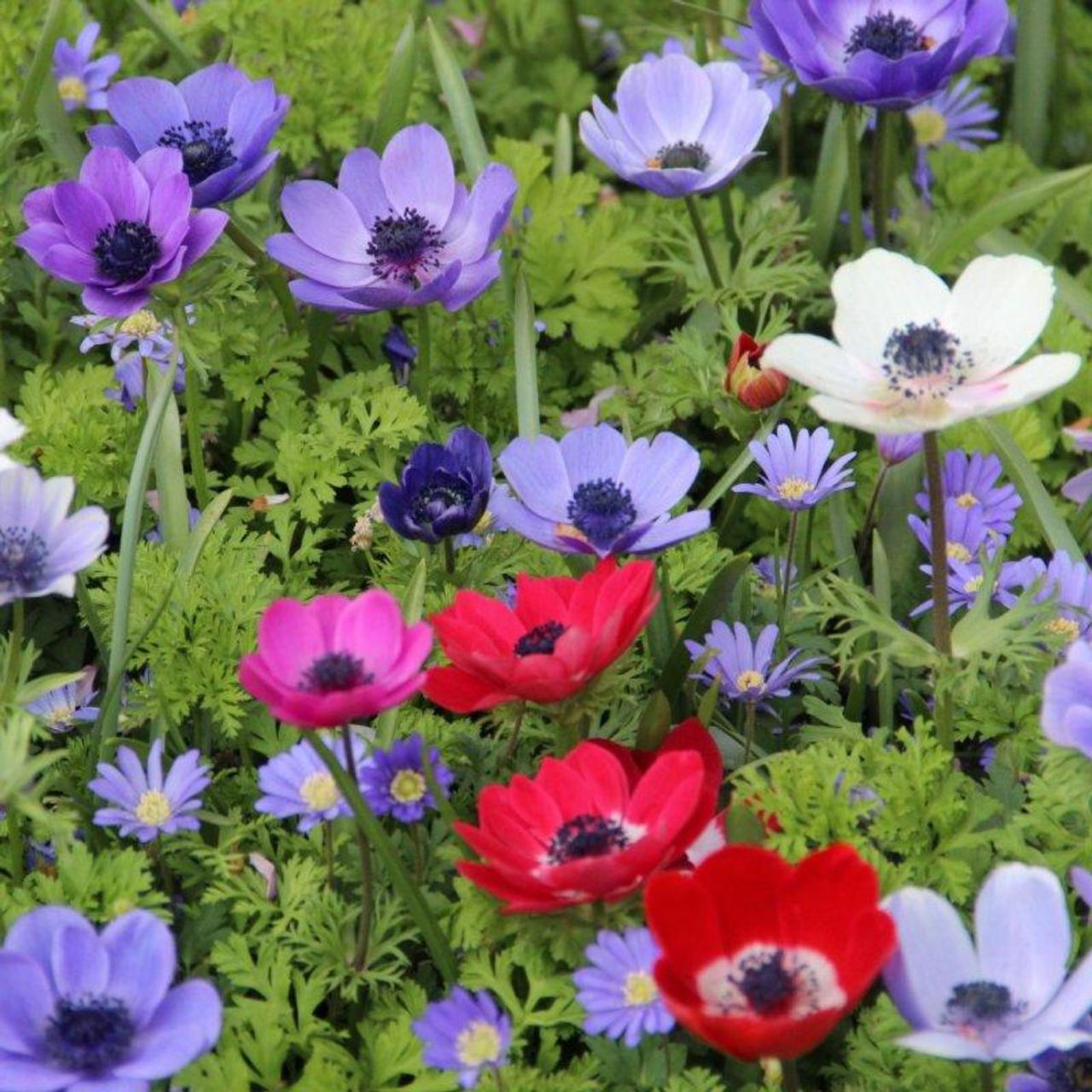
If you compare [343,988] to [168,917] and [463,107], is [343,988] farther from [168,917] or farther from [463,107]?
[463,107]

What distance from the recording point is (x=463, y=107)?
1840 mm

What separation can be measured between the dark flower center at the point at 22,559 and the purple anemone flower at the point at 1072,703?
2.26 ft

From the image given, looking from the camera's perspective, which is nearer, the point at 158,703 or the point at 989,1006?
the point at 989,1006

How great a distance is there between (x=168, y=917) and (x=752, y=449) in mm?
641

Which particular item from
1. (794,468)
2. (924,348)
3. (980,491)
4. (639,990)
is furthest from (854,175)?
(639,990)

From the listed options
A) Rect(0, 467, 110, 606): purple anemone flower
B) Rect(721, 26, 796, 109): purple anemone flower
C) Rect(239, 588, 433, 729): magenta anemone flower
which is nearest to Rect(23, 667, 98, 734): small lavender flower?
Rect(0, 467, 110, 606): purple anemone flower

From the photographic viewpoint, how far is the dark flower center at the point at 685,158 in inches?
70.2

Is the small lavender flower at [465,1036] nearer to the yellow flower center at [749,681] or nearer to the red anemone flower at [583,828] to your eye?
the red anemone flower at [583,828]


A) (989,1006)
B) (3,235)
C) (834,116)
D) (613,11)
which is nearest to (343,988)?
(989,1006)

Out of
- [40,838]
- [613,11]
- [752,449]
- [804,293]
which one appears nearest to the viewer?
→ [40,838]

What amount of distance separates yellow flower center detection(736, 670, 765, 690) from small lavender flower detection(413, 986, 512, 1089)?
0.41m

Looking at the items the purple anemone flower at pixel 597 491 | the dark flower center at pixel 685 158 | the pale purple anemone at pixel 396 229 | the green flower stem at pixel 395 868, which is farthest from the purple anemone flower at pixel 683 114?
the green flower stem at pixel 395 868

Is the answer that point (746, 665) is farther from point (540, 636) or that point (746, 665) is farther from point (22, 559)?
point (22, 559)

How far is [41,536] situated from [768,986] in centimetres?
59
